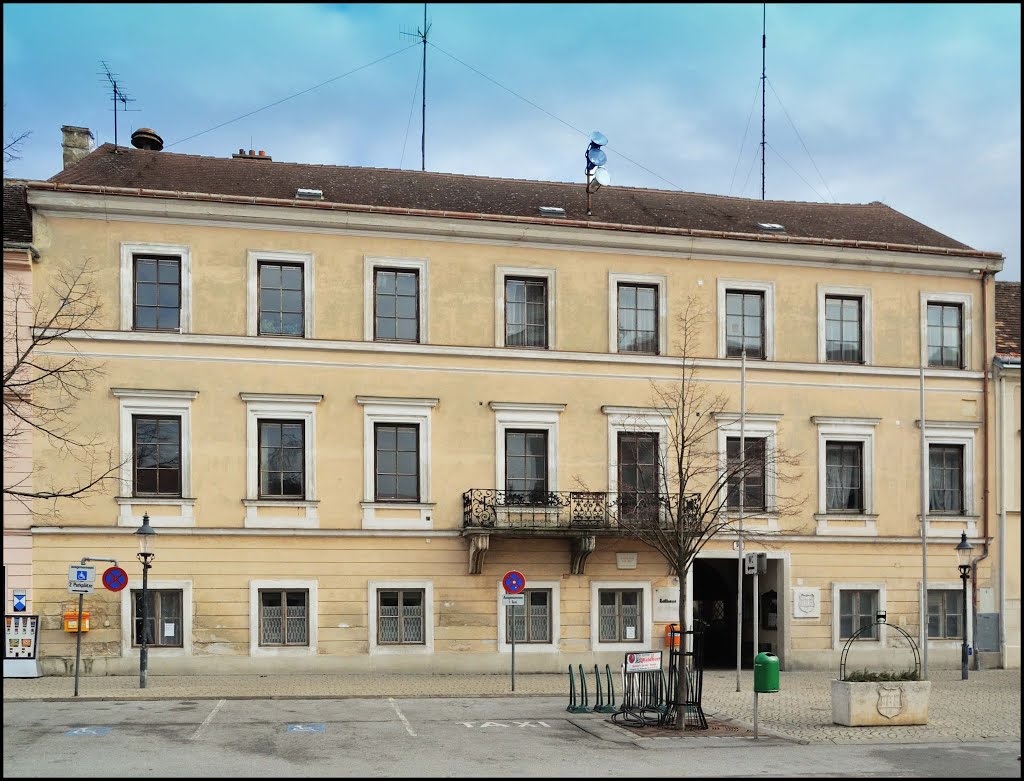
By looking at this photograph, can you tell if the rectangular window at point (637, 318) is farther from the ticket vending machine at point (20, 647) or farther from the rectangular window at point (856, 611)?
the ticket vending machine at point (20, 647)

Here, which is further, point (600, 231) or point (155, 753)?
point (600, 231)

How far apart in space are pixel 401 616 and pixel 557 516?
4.27 m

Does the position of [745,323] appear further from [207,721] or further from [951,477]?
[207,721]

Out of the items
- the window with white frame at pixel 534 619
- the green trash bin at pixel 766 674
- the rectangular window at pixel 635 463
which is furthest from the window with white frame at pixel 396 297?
the green trash bin at pixel 766 674

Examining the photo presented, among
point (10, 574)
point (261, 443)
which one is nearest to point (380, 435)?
point (261, 443)

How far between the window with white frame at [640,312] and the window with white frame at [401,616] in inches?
299

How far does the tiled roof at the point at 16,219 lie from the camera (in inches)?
1043

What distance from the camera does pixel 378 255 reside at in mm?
27984

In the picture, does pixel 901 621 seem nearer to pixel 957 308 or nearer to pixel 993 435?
pixel 993 435

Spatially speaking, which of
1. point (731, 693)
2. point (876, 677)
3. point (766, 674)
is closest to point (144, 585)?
point (731, 693)

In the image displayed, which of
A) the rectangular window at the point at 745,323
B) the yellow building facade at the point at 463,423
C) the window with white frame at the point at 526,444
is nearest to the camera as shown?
the yellow building facade at the point at 463,423

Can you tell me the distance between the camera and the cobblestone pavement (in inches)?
734

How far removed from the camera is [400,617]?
90.3 feet

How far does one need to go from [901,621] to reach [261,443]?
1655 cm
